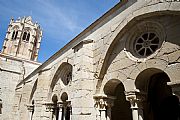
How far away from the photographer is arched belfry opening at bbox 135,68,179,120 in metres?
5.48

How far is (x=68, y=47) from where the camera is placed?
752 centimetres

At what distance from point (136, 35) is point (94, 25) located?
1.72 metres

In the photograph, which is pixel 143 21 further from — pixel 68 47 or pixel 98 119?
pixel 68 47

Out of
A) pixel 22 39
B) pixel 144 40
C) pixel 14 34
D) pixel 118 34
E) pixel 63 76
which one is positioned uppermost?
pixel 14 34

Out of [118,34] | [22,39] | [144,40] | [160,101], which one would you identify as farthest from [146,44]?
[22,39]

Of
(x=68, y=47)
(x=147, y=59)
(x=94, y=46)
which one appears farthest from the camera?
(x=68, y=47)

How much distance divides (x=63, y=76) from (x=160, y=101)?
12.8 feet

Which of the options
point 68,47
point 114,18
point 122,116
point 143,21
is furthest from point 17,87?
point 143,21

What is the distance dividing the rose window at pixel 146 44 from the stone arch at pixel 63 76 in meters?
3.42

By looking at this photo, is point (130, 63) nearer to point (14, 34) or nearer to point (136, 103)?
point (136, 103)

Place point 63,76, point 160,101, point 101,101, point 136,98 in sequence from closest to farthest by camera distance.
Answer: point 136,98
point 101,101
point 160,101
point 63,76

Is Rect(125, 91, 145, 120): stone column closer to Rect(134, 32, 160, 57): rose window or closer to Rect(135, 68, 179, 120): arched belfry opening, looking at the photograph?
Rect(134, 32, 160, 57): rose window

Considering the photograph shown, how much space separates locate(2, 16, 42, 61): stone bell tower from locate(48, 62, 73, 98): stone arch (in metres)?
18.2

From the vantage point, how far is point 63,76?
777cm
